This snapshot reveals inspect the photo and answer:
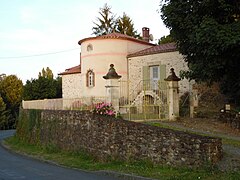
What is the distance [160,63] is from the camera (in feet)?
83.5

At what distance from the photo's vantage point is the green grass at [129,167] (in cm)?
880

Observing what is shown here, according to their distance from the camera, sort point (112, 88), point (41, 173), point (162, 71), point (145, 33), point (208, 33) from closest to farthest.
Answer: point (208, 33) < point (41, 173) < point (112, 88) < point (162, 71) < point (145, 33)

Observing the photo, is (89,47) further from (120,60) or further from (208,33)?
(208,33)

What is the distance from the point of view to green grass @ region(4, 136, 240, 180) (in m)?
8.80

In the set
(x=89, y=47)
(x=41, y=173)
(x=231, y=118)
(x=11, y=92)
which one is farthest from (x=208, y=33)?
(x=11, y=92)

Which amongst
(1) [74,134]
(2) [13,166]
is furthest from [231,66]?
(2) [13,166]

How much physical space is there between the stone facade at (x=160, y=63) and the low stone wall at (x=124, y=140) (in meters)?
9.88

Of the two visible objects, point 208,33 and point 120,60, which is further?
point 120,60

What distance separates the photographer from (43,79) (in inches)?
1615

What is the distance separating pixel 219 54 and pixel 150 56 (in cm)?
1453

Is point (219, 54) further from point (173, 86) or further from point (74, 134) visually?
point (74, 134)

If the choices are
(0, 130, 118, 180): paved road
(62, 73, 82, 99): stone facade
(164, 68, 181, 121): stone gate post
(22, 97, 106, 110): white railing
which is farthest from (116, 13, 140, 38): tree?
(0, 130, 118, 180): paved road

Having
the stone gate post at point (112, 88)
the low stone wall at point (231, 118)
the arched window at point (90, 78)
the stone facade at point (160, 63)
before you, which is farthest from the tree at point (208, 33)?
the arched window at point (90, 78)

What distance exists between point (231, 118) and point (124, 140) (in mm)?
6127
